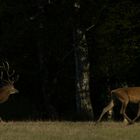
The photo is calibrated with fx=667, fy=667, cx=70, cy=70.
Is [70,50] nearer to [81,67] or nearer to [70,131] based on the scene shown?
[81,67]

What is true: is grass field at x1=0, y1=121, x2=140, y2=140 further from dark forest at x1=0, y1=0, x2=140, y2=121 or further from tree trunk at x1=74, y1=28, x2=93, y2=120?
tree trunk at x1=74, y1=28, x2=93, y2=120

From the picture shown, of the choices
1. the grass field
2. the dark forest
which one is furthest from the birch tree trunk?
the grass field

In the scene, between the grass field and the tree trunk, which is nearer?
the grass field

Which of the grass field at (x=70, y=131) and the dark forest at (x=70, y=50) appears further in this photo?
the dark forest at (x=70, y=50)

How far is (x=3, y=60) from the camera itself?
3434 cm

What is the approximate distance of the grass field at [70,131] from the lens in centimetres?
1650

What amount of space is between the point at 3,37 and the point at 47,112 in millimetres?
4715

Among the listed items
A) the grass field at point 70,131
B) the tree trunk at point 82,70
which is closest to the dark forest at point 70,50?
the tree trunk at point 82,70

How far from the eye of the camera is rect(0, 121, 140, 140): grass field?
16.5 m

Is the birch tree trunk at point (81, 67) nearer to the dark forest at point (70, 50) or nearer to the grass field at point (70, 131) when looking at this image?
the dark forest at point (70, 50)

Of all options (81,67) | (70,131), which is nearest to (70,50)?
(81,67)

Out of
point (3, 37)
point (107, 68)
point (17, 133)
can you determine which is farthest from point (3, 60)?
point (17, 133)

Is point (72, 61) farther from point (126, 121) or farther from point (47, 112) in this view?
point (126, 121)

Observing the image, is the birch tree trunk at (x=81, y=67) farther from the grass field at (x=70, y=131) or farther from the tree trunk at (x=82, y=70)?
the grass field at (x=70, y=131)
